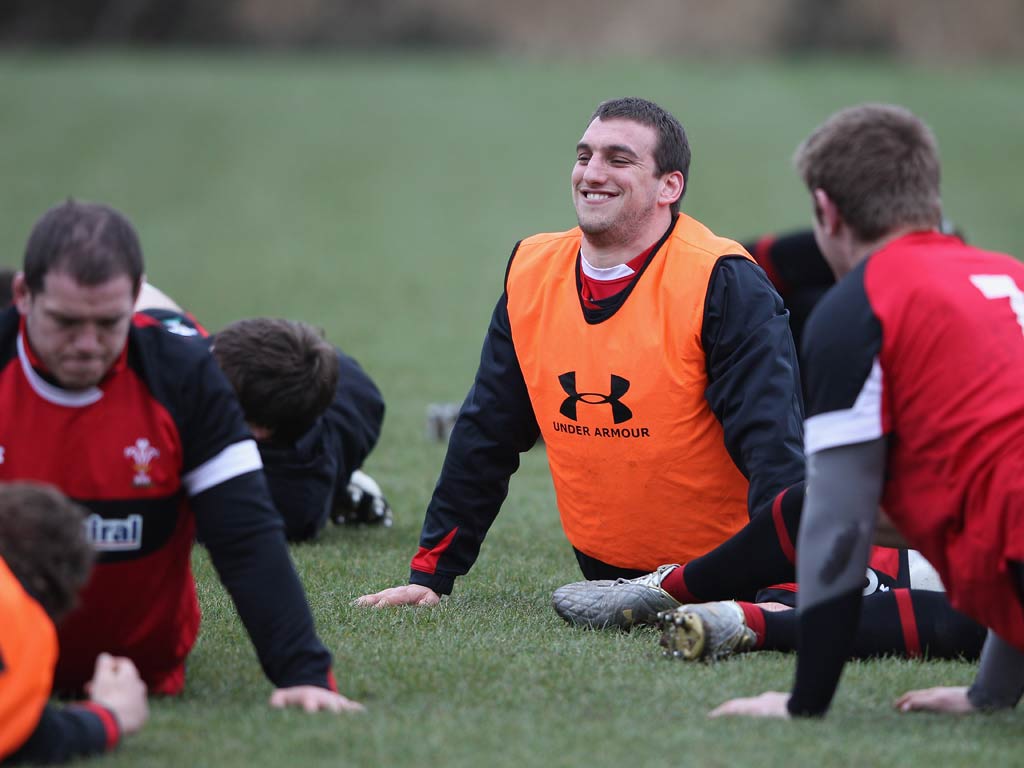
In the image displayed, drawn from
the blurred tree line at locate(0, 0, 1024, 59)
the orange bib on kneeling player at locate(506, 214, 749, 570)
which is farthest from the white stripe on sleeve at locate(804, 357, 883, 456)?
the blurred tree line at locate(0, 0, 1024, 59)

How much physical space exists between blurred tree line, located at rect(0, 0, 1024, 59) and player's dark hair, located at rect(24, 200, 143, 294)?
3954cm

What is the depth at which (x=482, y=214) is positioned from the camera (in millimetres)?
22703

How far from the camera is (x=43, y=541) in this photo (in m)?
2.98

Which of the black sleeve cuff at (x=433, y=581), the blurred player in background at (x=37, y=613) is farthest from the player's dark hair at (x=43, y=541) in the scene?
the black sleeve cuff at (x=433, y=581)

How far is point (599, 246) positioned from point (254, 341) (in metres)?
1.17

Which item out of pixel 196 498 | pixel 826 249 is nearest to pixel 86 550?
pixel 196 498

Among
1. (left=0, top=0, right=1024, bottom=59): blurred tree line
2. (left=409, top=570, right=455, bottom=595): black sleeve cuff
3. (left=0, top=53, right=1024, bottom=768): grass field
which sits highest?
(left=0, top=0, right=1024, bottom=59): blurred tree line

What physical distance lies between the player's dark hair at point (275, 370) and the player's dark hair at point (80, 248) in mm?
1565

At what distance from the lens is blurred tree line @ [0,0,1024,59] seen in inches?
1633

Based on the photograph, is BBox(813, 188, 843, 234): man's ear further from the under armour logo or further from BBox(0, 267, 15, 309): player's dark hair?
BBox(0, 267, 15, 309): player's dark hair

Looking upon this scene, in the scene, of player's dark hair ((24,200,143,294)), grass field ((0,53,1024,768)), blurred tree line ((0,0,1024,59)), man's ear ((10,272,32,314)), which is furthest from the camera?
blurred tree line ((0,0,1024,59))

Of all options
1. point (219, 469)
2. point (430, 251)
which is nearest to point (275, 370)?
point (219, 469)

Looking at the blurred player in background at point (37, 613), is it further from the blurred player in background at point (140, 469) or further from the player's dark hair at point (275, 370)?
the player's dark hair at point (275, 370)

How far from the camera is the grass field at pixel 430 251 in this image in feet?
→ 10.9
